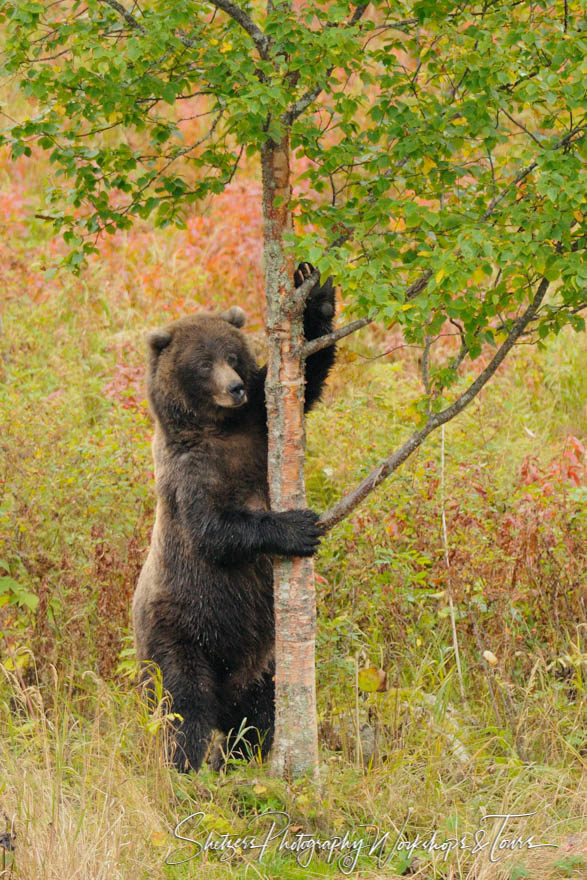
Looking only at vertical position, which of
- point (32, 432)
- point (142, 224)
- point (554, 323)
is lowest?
point (32, 432)

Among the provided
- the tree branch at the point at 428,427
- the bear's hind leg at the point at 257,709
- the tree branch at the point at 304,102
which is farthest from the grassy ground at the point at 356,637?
the tree branch at the point at 304,102

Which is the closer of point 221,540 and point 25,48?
point 25,48

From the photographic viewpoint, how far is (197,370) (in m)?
5.15

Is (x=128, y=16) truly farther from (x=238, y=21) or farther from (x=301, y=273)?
(x=301, y=273)

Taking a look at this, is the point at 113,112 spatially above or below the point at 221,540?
above

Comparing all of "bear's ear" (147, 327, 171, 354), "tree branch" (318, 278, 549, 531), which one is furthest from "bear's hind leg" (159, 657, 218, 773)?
"bear's ear" (147, 327, 171, 354)

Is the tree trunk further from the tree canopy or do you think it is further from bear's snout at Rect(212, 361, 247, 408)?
bear's snout at Rect(212, 361, 247, 408)

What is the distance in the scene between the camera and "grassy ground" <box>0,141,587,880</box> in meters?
3.74

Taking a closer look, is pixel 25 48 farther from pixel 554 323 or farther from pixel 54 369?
pixel 54 369

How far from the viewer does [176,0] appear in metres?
3.51

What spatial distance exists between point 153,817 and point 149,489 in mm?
2934

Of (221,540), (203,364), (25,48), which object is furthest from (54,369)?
(25,48)

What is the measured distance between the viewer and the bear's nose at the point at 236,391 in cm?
488

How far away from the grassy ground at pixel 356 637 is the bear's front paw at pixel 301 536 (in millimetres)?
624
